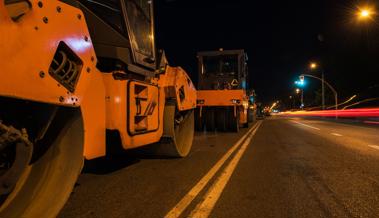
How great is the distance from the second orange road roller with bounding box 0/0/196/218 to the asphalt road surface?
76 centimetres

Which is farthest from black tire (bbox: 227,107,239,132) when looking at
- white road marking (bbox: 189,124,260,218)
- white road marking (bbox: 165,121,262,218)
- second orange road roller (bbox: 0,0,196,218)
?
second orange road roller (bbox: 0,0,196,218)

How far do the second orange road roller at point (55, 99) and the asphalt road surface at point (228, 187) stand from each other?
764mm

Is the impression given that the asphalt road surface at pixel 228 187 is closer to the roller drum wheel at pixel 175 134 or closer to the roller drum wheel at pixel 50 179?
the roller drum wheel at pixel 175 134

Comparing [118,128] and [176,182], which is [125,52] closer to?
[118,128]

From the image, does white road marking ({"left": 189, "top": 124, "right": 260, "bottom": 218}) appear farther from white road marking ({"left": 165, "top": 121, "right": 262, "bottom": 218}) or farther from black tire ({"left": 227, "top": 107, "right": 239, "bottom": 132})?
black tire ({"left": 227, "top": 107, "right": 239, "bottom": 132})

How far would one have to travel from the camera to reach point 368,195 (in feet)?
17.8

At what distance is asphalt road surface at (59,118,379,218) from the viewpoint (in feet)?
15.3

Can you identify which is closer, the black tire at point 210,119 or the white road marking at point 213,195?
the white road marking at point 213,195

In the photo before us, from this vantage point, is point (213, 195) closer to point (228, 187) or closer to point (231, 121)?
point (228, 187)

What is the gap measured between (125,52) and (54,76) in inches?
109

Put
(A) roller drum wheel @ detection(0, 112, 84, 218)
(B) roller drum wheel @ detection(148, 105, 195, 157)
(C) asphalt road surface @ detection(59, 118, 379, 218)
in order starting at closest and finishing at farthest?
(A) roller drum wheel @ detection(0, 112, 84, 218), (C) asphalt road surface @ detection(59, 118, 379, 218), (B) roller drum wheel @ detection(148, 105, 195, 157)

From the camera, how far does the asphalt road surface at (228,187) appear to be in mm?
4654

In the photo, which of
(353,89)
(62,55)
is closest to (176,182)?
(62,55)

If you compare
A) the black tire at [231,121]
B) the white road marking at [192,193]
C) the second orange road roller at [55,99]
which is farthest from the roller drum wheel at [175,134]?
the black tire at [231,121]
